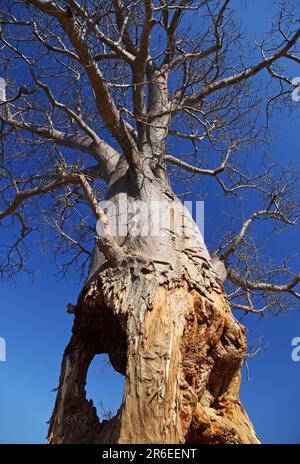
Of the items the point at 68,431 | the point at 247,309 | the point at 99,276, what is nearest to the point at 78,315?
the point at 99,276

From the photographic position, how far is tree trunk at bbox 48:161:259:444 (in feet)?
6.38

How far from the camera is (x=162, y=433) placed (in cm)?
183

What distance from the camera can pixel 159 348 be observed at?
A: 208cm

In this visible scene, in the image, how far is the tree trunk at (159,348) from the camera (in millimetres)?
1943

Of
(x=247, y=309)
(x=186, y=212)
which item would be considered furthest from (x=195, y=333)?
(x=247, y=309)

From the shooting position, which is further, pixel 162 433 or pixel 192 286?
pixel 192 286

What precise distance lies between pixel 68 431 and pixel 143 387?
0.59m

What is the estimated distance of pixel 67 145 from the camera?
15.2ft
